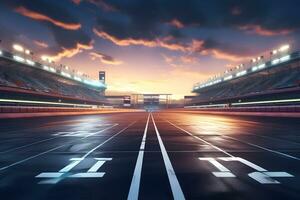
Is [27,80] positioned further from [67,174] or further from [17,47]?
[67,174]

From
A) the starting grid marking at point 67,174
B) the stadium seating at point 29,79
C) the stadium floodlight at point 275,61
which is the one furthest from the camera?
the stadium floodlight at point 275,61

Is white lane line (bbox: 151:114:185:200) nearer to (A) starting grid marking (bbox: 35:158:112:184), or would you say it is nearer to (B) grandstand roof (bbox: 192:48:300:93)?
(A) starting grid marking (bbox: 35:158:112:184)

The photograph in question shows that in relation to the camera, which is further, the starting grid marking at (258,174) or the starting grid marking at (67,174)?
the starting grid marking at (67,174)

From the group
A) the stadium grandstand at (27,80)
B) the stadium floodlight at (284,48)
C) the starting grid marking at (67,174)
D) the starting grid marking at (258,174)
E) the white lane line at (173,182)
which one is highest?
the stadium floodlight at (284,48)

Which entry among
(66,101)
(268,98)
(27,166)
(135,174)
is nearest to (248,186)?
(135,174)

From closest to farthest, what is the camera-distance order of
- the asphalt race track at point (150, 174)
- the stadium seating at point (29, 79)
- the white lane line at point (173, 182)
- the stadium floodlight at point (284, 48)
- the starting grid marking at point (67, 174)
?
the white lane line at point (173, 182), the asphalt race track at point (150, 174), the starting grid marking at point (67, 174), the stadium seating at point (29, 79), the stadium floodlight at point (284, 48)

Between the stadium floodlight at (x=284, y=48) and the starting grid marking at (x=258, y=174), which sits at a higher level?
the stadium floodlight at (x=284, y=48)

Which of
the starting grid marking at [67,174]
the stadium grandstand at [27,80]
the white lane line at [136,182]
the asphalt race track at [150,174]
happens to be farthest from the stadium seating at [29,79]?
the white lane line at [136,182]

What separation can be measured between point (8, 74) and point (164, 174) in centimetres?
5914

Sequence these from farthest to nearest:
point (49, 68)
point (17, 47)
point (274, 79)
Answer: point (49, 68)
point (274, 79)
point (17, 47)

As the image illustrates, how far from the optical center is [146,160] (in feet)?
24.2

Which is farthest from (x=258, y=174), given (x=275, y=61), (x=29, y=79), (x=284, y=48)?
(x=29, y=79)

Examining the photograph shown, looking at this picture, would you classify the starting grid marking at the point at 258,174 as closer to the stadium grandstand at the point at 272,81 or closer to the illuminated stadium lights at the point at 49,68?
the stadium grandstand at the point at 272,81

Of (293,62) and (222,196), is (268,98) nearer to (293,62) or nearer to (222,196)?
(293,62)
